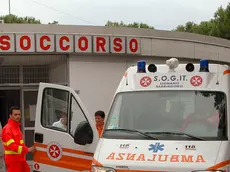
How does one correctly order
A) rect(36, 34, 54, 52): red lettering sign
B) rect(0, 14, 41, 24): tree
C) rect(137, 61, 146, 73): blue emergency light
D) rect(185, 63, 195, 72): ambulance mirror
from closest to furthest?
rect(185, 63, 195, 72): ambulance mirror, rect(137, 61, 146, 73): blue emergency light, rect(36, 34, 54, 52): red lettering sign, rect(0, 14, 41, 24): tree

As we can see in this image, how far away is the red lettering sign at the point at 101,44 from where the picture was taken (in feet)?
42.3

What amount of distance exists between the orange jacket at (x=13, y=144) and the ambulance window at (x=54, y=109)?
0.48 m

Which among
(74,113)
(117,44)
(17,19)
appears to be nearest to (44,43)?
(117,44)

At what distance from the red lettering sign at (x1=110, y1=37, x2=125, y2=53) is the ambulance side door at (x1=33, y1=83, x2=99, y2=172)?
6106 millimetres

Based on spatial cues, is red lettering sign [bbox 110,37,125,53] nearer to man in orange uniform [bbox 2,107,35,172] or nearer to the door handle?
man in orange uniform [bbox 2,107,35,172]

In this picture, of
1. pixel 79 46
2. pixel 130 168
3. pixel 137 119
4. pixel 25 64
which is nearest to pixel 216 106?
pixel 137 119

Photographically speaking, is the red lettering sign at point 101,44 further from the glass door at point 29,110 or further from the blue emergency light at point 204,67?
the blue emergency light at point 204,67

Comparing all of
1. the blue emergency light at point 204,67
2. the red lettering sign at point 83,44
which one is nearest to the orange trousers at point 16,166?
the blue emergency light at point 204,67

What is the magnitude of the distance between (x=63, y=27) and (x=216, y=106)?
8.01 m

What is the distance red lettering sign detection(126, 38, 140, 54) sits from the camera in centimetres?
1325

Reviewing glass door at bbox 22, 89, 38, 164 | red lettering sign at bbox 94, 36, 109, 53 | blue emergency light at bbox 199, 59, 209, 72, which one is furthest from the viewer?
glass door at bbox 22, 89, 38, 164

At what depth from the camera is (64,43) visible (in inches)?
497

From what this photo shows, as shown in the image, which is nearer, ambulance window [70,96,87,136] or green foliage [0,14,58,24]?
ambulance window [70,96,87,136]

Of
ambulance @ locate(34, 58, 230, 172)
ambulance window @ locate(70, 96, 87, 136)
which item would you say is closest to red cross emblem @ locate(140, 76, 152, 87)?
ambulance @ locate(34, 58, 230, 172)
